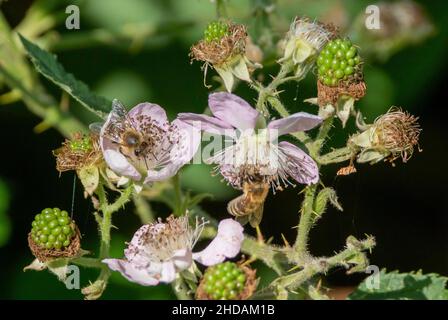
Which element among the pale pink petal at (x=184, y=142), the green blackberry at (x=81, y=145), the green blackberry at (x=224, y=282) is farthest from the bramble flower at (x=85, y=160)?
the green blackberry at (x=224, y=282)

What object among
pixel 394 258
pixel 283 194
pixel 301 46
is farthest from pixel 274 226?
pixel 301 46

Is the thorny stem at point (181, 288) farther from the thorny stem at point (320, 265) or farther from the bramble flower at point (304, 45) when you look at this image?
the bramble flower at point (304, 45)

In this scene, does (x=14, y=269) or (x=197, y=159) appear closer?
(x=197, y=159)

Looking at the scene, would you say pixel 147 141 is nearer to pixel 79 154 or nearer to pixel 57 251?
pixel 79 154

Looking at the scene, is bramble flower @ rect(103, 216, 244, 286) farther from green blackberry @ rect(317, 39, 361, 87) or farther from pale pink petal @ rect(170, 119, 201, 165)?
green blackberry @ rect(317, 39, 361, 87)

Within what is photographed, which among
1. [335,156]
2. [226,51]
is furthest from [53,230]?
[335,156]
